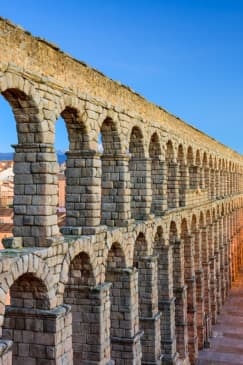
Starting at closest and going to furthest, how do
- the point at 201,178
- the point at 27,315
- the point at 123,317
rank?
the point at 27,315, the point at 123,317, the point at 201,178

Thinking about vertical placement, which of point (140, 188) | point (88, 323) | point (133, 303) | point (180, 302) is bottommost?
point (180, 302)

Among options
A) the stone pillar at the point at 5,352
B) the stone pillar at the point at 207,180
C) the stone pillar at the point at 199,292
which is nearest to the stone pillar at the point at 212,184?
the stone pillar at the point at 207,180

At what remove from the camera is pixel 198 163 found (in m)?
33.2

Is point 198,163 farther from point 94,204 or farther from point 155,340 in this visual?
point 94,204

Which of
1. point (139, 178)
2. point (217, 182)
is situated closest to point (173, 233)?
point (139, 178)

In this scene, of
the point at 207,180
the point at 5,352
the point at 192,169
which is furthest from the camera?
the point at 207,180

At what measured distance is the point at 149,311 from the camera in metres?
21.3

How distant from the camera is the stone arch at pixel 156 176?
2386 centimetres

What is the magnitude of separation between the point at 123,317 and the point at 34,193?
23.8ft

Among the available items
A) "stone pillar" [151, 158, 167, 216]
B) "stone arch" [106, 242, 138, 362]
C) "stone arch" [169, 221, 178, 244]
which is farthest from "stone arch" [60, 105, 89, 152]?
"stone arch" [169, 221, 178, 244]

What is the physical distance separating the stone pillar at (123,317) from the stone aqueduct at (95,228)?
4 centimetres

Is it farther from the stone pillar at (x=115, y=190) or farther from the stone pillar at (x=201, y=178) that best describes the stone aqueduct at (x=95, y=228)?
the stone pillar at (x=201, y=178)

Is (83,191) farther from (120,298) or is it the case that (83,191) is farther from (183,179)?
(183,179)

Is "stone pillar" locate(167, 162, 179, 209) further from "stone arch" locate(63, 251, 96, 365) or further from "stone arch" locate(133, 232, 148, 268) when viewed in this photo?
"stone arch" locate(63, 251, 96, 365)
